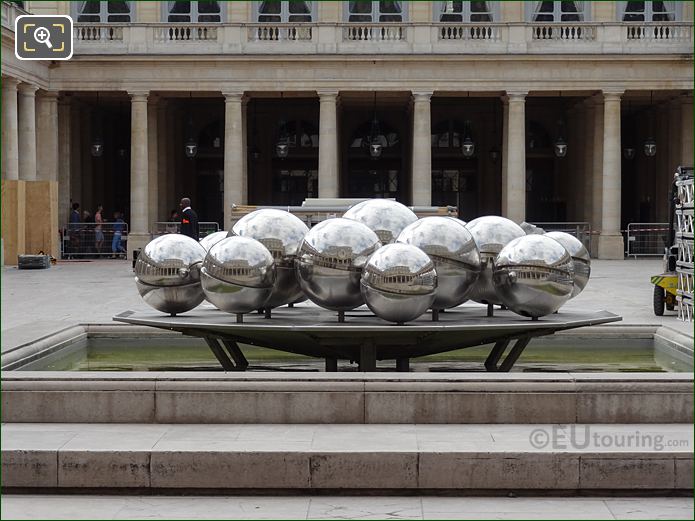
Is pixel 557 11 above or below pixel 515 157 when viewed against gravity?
above

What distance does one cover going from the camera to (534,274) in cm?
1252

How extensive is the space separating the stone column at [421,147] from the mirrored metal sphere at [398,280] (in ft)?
109

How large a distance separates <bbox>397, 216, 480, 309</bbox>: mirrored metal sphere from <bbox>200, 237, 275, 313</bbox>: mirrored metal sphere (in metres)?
1.49

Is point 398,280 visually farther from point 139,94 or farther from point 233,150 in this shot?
point 139,94

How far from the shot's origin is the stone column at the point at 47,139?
44.7m

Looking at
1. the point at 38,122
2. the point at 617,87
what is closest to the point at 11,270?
the point at 38,122

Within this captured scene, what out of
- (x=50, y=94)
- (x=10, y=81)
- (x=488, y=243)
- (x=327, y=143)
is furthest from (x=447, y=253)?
(x=50, y=94)

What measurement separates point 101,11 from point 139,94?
4133 millimetres

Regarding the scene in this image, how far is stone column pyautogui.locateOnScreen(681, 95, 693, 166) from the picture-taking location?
45.8m

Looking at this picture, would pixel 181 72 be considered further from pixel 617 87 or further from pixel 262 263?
pixel 262 263

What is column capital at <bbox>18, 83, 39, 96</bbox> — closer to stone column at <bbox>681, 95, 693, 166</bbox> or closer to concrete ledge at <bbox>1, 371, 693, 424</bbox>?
stone column at <bbox>681, 95, 693, 166</bbox>

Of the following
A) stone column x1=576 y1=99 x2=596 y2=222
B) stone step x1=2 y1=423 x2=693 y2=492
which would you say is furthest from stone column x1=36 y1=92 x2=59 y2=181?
stone step x1=2 y1=423 x2=693 y2=492

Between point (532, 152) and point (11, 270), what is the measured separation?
88.1 ft

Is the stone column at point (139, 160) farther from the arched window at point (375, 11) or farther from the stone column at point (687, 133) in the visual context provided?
the stone column at point (687, 133)
